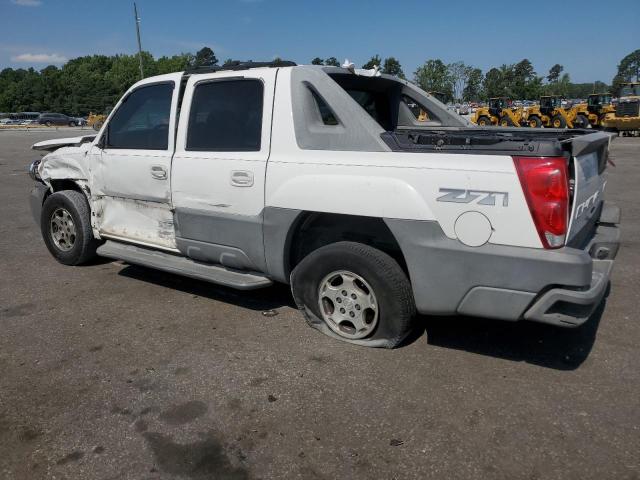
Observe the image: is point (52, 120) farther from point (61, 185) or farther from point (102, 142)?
point (102, 142)

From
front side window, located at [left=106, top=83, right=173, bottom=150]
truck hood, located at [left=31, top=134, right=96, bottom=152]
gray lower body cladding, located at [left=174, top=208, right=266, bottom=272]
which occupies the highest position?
front side window, located at [left=106, top=83, right=173, bottom=150]

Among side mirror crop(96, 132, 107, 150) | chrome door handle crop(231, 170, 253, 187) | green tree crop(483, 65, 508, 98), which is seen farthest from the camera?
green tree crop(483, 65, 508, 98)

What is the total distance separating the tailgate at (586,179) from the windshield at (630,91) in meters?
27.7

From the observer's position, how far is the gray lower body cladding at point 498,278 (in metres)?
2.86

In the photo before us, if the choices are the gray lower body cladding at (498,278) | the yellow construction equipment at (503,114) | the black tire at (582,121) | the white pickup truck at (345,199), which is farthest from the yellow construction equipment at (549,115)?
the gray lower body cladding at (498,278)

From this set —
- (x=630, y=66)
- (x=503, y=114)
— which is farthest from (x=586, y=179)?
(x=630, y=66)

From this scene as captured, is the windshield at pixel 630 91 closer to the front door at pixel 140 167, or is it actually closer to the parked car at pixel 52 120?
the front door at pixel 140 167

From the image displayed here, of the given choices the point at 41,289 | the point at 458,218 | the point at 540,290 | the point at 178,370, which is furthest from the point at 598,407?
the point at 41,289

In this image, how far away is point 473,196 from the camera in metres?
2.97

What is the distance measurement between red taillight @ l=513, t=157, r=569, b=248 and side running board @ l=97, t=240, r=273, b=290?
2.02 metres

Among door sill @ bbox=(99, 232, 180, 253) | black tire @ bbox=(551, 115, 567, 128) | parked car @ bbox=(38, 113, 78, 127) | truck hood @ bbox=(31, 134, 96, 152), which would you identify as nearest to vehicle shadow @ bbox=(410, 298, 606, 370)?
door sill @ bbox=(99, 232, 180, 253)

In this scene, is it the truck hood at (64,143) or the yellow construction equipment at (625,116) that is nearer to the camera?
the truck hood at (64,143)

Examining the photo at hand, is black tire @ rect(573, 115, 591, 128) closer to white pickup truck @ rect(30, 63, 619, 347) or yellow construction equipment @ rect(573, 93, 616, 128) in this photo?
yellow construction equipment @ rect(573, 93, 616, 128)

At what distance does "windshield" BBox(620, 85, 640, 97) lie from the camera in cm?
2706
